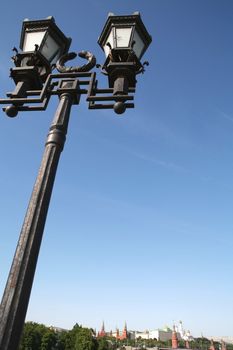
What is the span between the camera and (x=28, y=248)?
7.75 feet

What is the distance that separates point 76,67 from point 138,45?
0.86 m

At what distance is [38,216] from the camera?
2.54 metres

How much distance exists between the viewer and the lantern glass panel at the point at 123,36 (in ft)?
12.4

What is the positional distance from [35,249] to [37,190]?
535 mm

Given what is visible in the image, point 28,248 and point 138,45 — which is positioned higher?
point 138,45

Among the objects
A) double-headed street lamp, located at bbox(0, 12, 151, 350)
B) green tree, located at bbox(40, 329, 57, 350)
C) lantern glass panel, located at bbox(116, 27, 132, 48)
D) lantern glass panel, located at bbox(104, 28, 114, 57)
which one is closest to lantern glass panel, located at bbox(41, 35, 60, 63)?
double-headed street lamp, located at bbox(0, 12, 151, 350)

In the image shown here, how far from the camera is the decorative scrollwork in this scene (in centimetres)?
378

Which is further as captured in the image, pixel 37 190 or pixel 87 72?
pixel 87 72

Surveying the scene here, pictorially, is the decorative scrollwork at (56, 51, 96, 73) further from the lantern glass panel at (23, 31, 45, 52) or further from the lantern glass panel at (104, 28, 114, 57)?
the lantern glass panel at (23, 31, 45, 52)

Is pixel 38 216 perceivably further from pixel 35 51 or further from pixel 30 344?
pixel 30 344

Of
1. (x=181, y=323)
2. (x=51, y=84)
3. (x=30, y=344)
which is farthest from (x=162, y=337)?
(x=51, y=84)

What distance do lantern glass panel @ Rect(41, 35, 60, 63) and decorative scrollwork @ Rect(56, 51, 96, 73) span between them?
125 mm

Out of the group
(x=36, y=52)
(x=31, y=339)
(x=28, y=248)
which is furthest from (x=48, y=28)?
(x=31, y=339)

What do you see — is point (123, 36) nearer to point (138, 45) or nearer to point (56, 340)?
point (138, 45)
